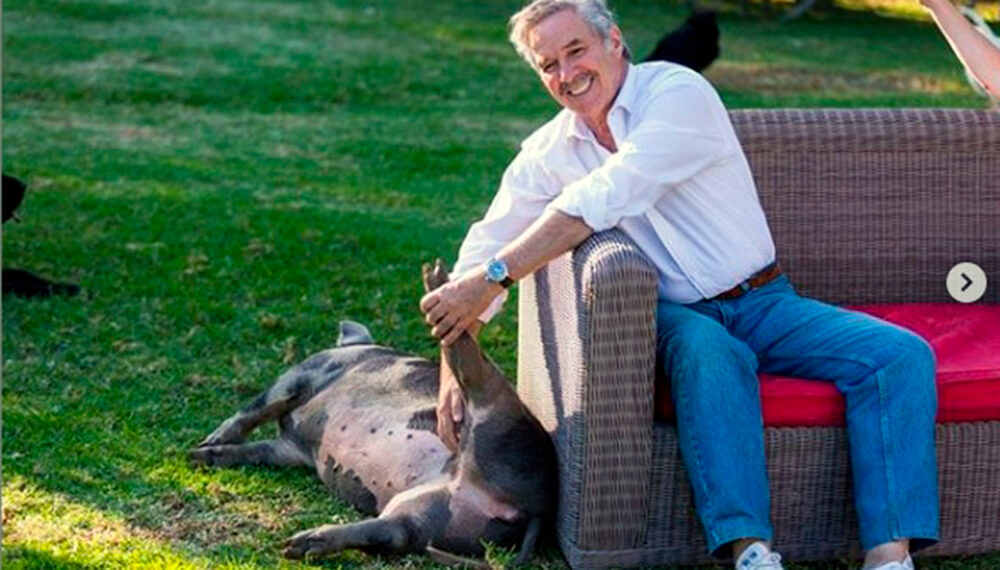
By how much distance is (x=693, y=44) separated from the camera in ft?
40.1

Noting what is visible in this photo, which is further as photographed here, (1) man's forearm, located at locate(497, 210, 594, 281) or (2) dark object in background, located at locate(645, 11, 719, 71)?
(2) dark object in background, located at locate(645, 11, 719, 71)

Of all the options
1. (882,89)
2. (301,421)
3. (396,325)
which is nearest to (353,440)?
(301,421)

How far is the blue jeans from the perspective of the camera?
372 centimetres

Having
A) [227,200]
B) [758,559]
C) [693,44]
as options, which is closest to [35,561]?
[758,559]

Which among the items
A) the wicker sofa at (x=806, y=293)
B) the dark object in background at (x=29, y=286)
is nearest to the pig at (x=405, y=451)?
the wicker sofa at (x=806, y=293)

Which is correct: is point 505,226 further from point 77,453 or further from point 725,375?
point 77,453

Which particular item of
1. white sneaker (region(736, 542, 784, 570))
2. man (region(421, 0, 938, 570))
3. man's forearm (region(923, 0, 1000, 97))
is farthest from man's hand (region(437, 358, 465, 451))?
man's forearm (region(923, 0, 1000, 97))

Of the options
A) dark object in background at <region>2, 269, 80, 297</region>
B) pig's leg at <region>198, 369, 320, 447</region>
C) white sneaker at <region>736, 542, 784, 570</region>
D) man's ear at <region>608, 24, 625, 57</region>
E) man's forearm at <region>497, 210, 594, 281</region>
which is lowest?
dark object in background at <region>2, 269, 80, 297</region>

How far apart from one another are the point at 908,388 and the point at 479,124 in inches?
294

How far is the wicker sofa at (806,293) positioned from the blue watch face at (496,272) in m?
0.15

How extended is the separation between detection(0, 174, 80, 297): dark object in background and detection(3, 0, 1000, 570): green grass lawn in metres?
0.11

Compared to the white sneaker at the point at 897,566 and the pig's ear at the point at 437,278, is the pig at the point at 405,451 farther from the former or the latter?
the white sneaker at the point at 897,566

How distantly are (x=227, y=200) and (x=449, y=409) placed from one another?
14.4 feet
